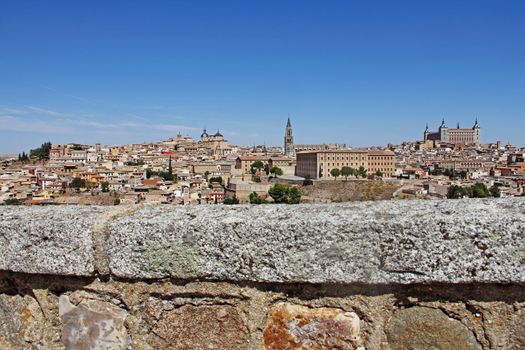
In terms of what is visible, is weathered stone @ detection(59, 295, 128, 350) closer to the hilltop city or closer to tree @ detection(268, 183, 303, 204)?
the hilltop city

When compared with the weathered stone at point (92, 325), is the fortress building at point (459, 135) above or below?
above

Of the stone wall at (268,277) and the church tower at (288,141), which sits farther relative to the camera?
the church tower at (288,141)

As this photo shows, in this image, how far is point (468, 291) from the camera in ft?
4.87

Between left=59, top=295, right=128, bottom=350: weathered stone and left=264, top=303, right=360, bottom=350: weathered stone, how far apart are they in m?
0.59

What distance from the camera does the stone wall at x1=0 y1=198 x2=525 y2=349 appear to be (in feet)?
4.80

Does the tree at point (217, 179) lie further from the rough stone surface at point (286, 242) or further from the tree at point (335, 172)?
the rough stone surface at point (286, 242)

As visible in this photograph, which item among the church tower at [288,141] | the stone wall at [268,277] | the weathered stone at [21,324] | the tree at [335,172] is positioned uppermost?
the church tower at [288,141]

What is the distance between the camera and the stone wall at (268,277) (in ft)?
4.80

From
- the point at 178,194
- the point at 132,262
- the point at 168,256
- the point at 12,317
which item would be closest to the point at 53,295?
the point at 12,317

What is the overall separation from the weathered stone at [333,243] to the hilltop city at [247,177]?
39603 millimetres

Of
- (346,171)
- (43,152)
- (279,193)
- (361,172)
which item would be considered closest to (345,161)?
(346,171)

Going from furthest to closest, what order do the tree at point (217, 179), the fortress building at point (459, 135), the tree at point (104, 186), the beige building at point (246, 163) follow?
the fortress building at point (459, 135)
the beige building at point (246, 163)
the tree at point (217, 179)
the tree at point (104, 186)

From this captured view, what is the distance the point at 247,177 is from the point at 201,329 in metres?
81.7

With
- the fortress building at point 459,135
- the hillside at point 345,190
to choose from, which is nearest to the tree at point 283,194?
the hillside at point 345,190
